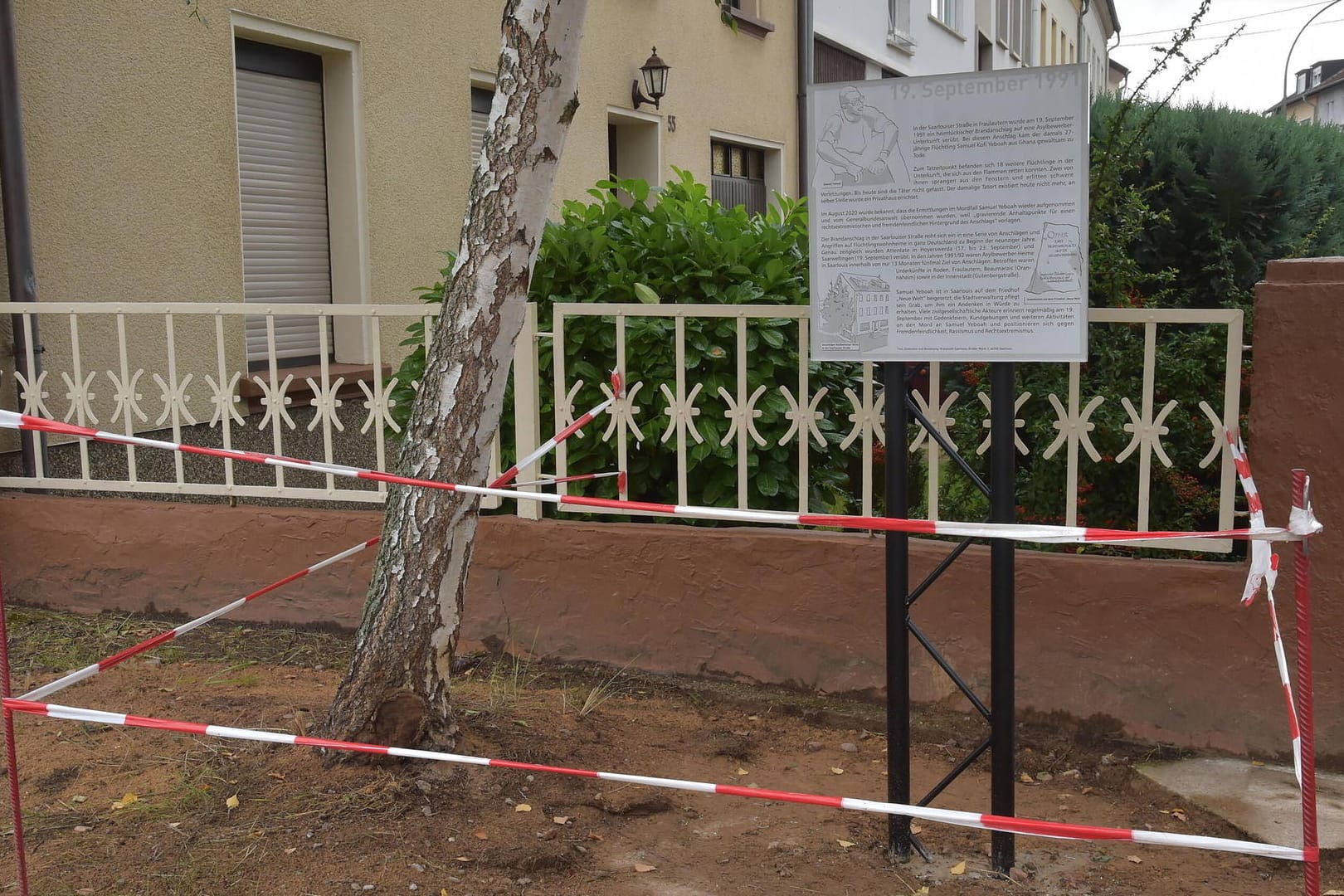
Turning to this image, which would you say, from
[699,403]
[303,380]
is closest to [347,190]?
[303,380]

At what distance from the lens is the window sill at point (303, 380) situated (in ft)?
22.7

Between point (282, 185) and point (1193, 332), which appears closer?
point (1193, 332)

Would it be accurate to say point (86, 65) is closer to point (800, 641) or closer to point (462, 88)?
point (462, 88)

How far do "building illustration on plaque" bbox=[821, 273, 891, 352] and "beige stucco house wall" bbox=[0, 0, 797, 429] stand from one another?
12.7 feet

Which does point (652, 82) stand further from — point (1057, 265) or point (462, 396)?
point (1057, 265)

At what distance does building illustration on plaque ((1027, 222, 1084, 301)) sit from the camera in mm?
3242

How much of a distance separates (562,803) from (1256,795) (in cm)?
208

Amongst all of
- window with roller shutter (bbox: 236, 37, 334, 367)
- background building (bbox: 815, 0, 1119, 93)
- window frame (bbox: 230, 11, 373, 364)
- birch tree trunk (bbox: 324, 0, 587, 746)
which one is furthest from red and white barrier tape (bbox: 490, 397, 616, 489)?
background building (bbox: 815, 0, 1119, 93)

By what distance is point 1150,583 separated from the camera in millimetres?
4117

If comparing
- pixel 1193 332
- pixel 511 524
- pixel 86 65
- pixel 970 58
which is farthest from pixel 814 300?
pixel 970 58

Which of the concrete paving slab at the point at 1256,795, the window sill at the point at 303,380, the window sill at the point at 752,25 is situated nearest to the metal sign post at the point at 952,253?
the concrete paving slab at the point at 1256,795

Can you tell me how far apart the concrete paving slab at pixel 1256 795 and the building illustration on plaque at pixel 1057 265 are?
5.43 ft

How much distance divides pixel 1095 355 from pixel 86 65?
4.90 m

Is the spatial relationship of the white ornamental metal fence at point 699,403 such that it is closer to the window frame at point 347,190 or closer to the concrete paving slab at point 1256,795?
the concrete paving slab at point 1256,795
